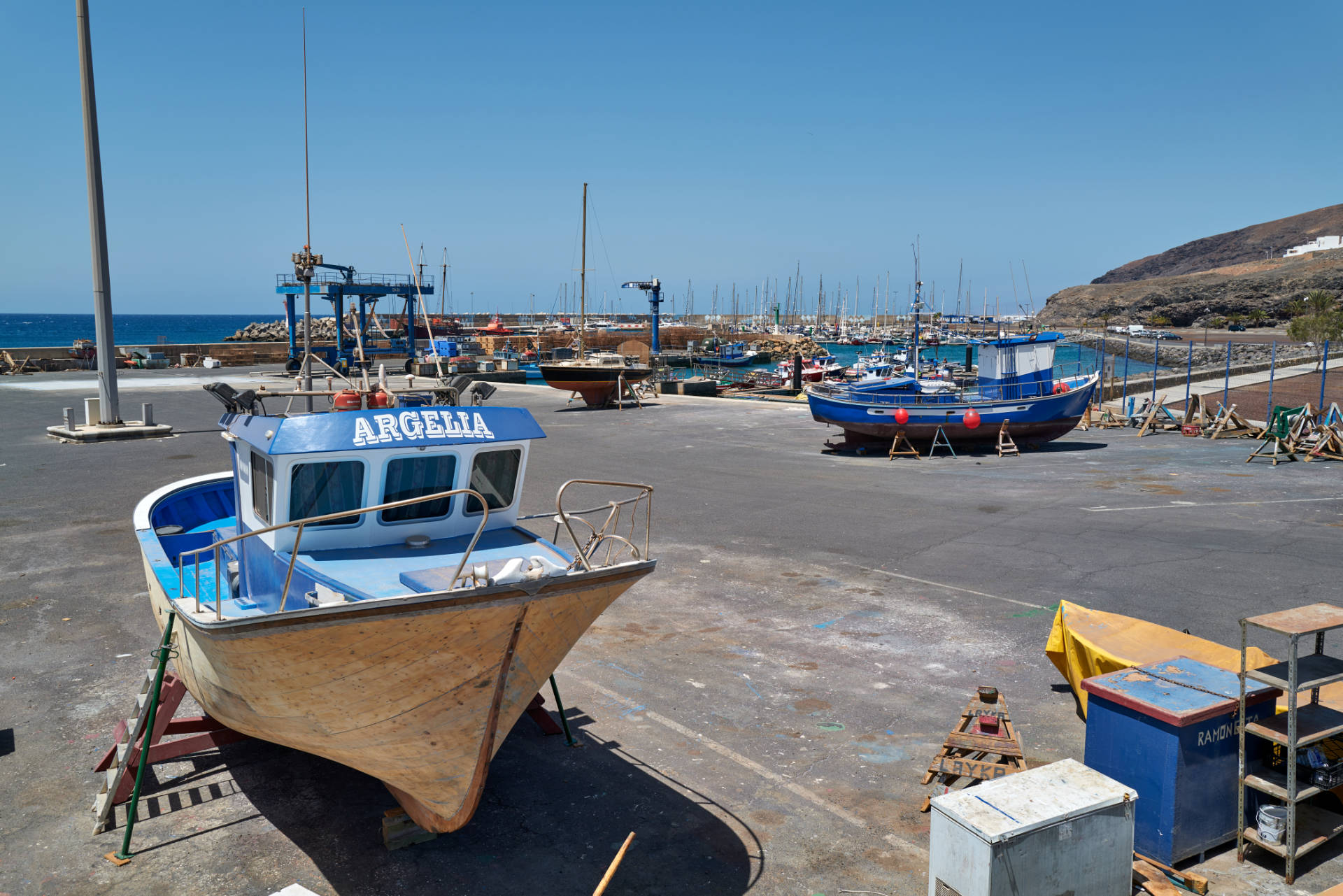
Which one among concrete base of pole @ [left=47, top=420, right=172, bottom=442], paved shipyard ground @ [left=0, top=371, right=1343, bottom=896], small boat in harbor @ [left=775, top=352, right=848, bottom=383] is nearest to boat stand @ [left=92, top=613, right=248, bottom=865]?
paved shipyard ground @ [left=0, top=371, right=1343, bottom=896]

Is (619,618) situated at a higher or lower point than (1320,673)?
lower

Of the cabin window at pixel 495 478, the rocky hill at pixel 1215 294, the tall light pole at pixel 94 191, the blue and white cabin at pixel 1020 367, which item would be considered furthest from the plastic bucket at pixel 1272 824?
the rocky hill at pixel 1215 294

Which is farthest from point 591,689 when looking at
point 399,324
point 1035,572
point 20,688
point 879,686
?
point 399,324

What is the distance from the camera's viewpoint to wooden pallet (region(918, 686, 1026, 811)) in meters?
5.94

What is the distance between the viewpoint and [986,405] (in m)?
22.4

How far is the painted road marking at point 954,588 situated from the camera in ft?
34.0

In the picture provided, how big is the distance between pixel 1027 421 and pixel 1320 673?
1800cm

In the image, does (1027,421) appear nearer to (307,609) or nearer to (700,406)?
(700,406)

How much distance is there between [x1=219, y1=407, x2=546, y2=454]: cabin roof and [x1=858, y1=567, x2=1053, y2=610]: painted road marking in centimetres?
665

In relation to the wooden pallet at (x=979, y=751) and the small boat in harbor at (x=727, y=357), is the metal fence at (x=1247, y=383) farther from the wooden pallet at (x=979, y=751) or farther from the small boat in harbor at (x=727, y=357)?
the small boat in harbor at (x=727, y=357)

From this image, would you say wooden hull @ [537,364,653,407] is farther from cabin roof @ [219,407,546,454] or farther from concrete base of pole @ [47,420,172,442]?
cabin roof @ [219,407,546,454]

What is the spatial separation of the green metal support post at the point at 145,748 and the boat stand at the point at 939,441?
1897cm

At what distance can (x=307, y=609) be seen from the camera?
15.4 feet

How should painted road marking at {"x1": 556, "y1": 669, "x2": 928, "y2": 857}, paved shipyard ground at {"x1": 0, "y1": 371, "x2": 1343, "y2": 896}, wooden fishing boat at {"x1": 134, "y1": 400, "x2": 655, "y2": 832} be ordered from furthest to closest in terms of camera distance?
painted road marking at {"x1": 556, "y1": 669, "x2": 928, "y2": 857} → paved shipyard ground at {"x1": 0, "y1": 371, "x2": 1343, "y2": 896} → wooden fishing boat at {"x1": 134, "y1": 400, "x2": 655, "y2": 832}
